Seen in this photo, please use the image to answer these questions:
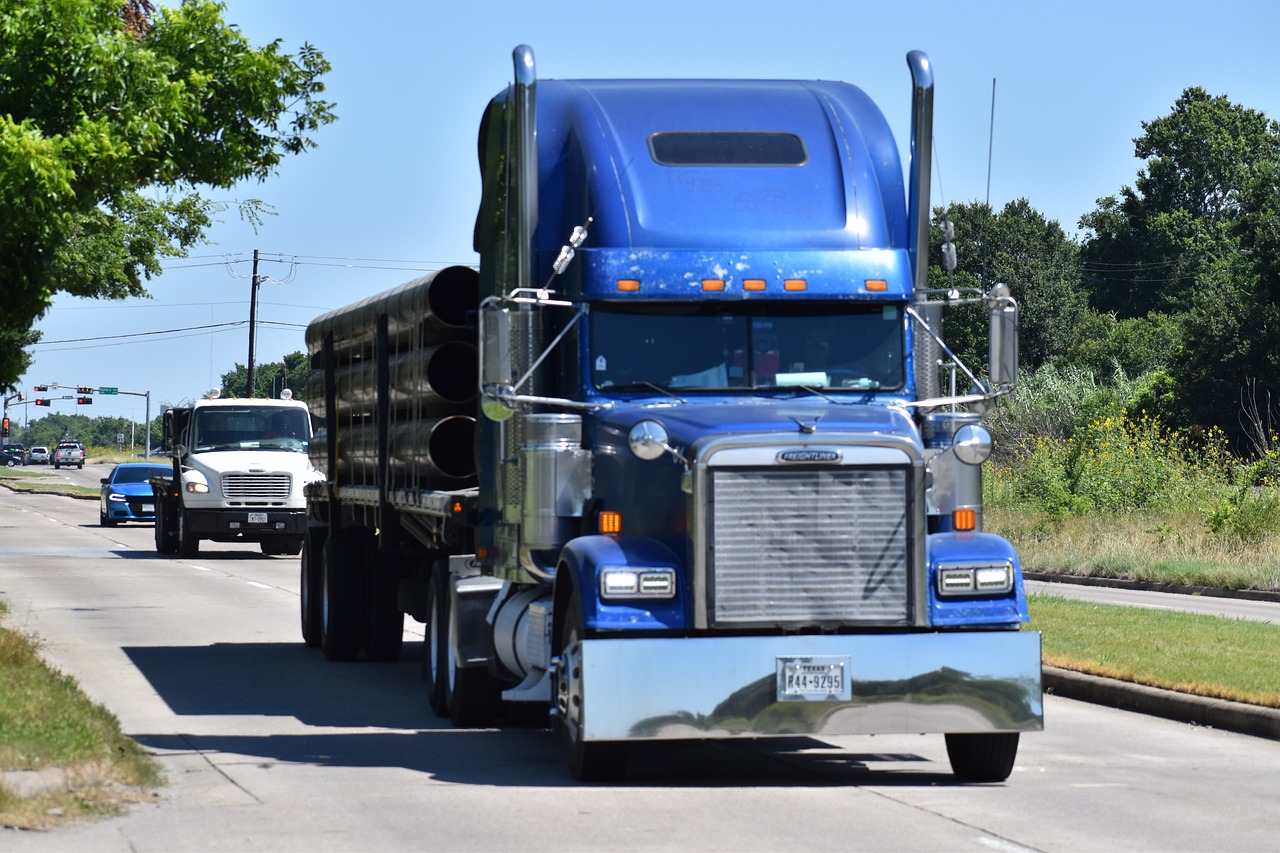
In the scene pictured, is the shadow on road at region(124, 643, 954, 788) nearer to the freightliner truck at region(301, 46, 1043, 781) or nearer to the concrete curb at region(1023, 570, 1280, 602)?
the freightliner truck at region(301, 46, 1043, 781)

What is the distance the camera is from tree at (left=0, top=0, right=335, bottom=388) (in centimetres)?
1358

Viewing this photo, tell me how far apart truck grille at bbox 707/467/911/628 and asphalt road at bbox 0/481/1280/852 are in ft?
3.19

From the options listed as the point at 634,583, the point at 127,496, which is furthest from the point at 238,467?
the point at 634,583

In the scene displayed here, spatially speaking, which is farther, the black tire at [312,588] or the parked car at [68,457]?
the parked car at [68,457]

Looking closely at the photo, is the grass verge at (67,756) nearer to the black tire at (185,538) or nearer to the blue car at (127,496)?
→ the black tire at (185,538)

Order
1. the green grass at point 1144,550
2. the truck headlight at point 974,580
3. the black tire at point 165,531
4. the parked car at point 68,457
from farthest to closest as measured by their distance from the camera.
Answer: the parked car at point 68,457 → the black tire at point 165,531 → the green grass at point 1144,550 → the truck headlight at point 974,580

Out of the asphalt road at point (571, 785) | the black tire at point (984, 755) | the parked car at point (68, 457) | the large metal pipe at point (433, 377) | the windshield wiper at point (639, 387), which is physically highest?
the parked car at point (68, 457)

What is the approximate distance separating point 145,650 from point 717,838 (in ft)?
34.6

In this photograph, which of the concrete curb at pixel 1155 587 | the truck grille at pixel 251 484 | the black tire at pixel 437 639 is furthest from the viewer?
the truck grille at pixel 251 484

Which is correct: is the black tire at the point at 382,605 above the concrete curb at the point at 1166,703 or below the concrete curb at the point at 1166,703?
above

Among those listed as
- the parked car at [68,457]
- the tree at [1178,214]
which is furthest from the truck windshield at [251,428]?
the parked car at [68,457]

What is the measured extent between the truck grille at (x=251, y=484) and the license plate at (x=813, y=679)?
24.8 m

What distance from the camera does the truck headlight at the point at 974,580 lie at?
33.9ft

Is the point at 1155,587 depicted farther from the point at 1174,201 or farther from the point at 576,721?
the point at 1174,201
